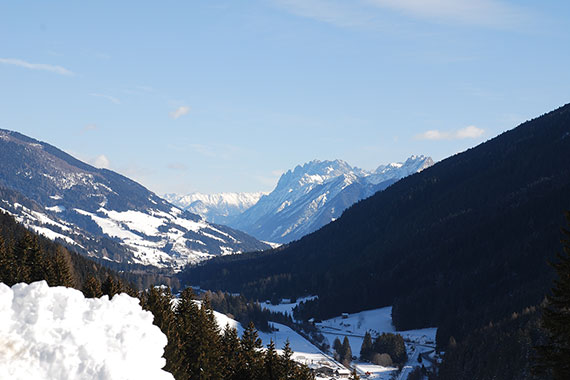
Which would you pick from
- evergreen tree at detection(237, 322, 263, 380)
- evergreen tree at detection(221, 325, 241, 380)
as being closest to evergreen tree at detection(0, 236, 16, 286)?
evergreen tree at detection(221, 325, 241, 380)

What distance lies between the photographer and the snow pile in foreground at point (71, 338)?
22078 millimetres

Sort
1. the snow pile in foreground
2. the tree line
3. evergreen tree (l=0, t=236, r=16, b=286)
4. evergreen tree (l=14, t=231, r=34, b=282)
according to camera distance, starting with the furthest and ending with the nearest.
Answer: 1. evergreen tree (l=14, t=231, r=34, b=282)
2. evergreen tree (l=0, t=236, r=16, b=286)
3. the tree line
4. the snow pile in foreground

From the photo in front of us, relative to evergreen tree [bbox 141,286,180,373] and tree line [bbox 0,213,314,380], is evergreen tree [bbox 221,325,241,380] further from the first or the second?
evergreen tree [bbox 141,286,180,373]

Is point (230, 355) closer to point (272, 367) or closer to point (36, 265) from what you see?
point (272, 367)

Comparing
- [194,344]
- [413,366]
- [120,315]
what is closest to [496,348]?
[413,366]

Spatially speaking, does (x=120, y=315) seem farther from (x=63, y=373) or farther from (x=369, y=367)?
(x=369, y=367)

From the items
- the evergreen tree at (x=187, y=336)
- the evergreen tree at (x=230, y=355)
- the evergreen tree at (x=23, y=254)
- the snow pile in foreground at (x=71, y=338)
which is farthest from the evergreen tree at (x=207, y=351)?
the snow pile in foreground at (x=71, y=338)

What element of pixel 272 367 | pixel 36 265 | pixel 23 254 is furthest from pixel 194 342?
pixel 23 254

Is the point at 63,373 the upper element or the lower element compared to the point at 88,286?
lower

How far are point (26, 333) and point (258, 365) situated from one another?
44.7 metres

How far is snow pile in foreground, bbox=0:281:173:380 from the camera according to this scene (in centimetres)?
2208

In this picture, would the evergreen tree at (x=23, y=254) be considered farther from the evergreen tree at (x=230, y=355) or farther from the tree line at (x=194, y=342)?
the evergreen tree at (x=230, y=355)

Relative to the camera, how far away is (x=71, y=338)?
23156 millimetres

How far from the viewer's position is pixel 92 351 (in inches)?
909
